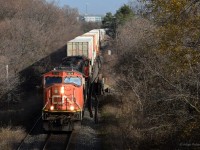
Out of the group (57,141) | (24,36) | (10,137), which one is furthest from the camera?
(24,36)

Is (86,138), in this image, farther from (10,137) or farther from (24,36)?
(24,36)

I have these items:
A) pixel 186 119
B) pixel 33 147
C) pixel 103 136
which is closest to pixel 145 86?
pixel 103 136

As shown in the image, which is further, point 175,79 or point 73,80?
point 73,80

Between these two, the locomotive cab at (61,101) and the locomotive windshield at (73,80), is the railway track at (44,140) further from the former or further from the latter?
the locomotive windshield at (73,80)

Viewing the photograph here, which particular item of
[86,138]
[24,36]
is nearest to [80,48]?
[86,138]

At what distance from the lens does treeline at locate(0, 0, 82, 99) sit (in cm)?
3688

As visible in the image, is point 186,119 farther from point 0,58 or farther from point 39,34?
point 39,34

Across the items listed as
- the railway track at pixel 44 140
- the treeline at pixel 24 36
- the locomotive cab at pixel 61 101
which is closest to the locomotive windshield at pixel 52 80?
the locomotive cab at pixel 61 101

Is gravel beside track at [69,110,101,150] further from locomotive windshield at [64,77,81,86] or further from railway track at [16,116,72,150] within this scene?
locomotive windshield at [64,77,81,86]

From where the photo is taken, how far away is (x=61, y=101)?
1984 cm

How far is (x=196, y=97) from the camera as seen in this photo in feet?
40.3

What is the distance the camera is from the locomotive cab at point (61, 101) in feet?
64.7

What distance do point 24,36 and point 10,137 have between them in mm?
30571

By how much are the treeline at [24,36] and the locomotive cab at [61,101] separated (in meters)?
11.4
